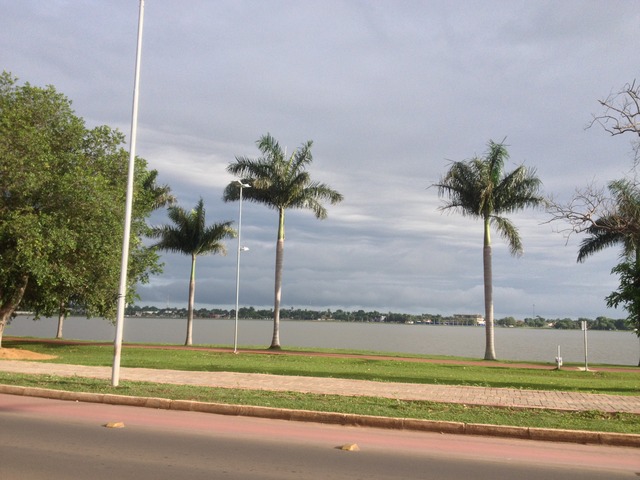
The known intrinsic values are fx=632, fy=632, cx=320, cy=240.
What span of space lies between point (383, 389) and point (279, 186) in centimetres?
2246

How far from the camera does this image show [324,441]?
9016 millimetres

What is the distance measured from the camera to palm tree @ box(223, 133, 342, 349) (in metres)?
36.1

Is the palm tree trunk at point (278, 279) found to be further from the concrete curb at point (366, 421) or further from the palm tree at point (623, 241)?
the concrete curb at point (366, 421)

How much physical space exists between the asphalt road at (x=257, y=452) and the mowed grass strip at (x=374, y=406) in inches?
34.1

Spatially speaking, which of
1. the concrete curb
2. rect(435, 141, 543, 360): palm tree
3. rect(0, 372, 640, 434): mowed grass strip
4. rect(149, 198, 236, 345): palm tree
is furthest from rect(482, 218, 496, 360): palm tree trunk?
the concrete curb

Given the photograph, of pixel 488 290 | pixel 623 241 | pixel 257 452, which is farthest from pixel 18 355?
pixel 623 241

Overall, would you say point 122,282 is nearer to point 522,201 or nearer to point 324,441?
point 324,441

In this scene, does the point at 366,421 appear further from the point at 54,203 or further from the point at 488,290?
the point at 488,290

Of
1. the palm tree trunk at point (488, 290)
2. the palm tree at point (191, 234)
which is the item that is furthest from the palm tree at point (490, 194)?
the palm tree at point (191, 234)

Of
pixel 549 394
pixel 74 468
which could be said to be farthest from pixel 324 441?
pixel 549 394

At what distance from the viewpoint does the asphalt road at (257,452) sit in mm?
6953

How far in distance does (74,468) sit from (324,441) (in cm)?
351

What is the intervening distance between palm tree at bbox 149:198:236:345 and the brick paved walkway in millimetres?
23836

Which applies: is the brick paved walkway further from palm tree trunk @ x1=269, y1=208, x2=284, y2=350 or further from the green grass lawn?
palm tree trunk @ x1=269, y1=208, x2=284, y2=350
